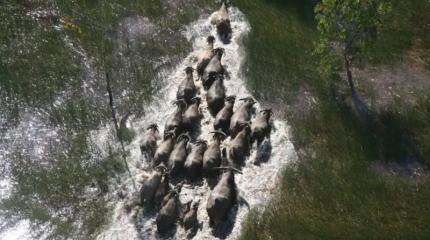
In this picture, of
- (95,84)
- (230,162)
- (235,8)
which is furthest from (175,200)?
(235,8)

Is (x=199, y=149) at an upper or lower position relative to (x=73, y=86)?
lower

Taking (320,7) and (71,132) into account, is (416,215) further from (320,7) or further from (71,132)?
(71,132)

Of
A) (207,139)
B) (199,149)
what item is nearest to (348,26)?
(207,139)

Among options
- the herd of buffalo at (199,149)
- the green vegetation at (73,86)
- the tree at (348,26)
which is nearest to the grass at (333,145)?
the tree at (348,26)

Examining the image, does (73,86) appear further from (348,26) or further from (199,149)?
(348,26)

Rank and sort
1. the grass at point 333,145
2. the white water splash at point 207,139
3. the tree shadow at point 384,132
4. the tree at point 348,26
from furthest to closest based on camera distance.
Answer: the tree at point 348,26 < the tree shadow at point 384,132 < the grass at point 333,145 < the white water splash at point 207,139

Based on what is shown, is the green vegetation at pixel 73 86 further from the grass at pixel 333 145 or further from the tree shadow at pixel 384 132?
the tree shadow at pixel 384 132

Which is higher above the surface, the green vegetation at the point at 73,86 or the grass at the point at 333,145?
the green vegetation at the point at 73,86
